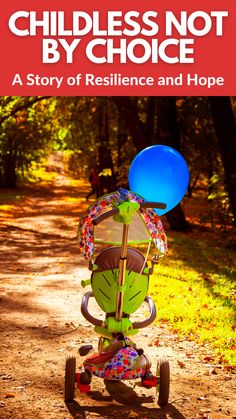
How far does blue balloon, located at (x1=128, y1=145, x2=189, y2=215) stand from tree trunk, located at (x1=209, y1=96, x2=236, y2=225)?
9.32 meters

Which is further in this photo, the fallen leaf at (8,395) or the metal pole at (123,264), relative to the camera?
the fallen leaf at (8,395)

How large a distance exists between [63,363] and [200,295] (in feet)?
13.0

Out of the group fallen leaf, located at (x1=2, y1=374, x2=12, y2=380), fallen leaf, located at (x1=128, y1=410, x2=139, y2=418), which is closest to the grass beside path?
fallen leaf, located at (x1=128, y1=410, x2=139, y2=418)

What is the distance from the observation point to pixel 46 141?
37.5 m

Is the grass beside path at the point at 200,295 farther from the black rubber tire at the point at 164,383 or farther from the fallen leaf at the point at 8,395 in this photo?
the fallen leaf at the point at 8,395

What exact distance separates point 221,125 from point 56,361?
9.37 m

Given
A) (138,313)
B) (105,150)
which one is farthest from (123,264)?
(105,150)

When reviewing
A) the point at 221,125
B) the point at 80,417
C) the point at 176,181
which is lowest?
the point at 80,417

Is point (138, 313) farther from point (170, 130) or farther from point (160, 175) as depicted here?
point (170, 130)

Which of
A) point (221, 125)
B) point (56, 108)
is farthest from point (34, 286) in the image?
point (56, 108)

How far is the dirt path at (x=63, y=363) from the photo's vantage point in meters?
4.56

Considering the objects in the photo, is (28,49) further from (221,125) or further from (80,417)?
(80,417)

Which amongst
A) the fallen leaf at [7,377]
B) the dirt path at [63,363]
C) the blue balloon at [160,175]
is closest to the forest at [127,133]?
the dirt path at [63,363]

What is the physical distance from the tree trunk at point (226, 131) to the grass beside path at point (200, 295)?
192cm
